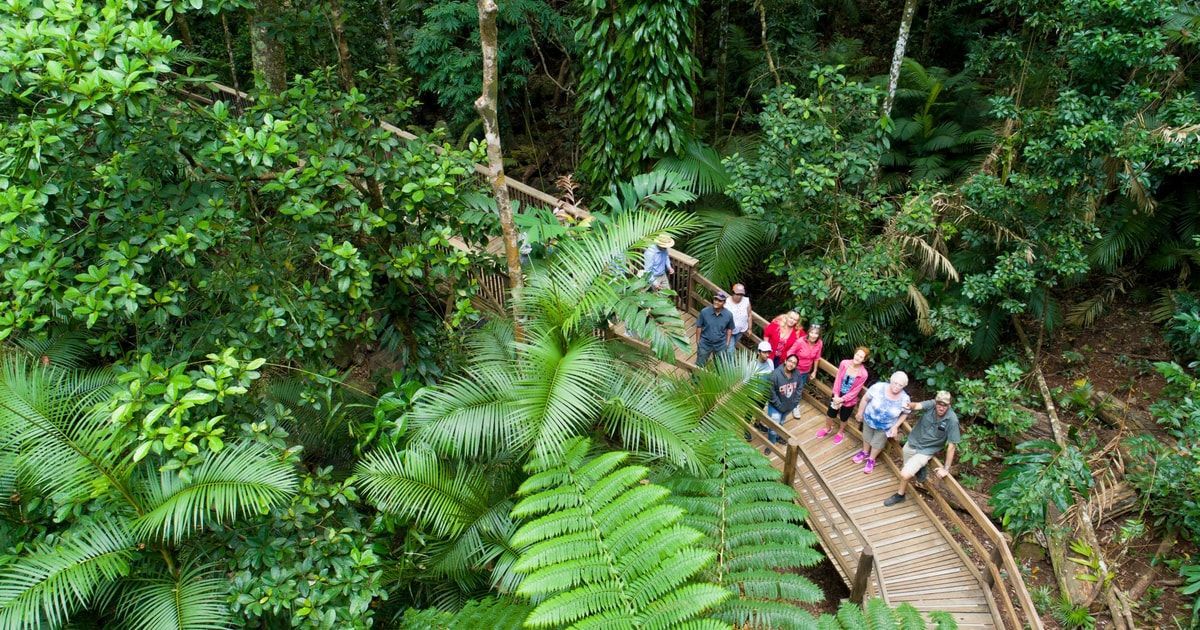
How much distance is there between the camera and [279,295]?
17.0 feet

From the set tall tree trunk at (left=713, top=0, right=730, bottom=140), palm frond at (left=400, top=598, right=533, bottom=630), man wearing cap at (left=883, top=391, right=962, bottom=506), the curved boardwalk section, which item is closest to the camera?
palm frond at (left=400, top=598, right=533, bottom=630)

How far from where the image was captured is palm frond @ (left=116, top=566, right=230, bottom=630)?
4090 millimetres

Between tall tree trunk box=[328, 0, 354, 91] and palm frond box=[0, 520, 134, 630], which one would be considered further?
tall tree trunk box=[328, 0, 354, 91]

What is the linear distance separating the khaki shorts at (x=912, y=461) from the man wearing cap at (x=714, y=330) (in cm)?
195

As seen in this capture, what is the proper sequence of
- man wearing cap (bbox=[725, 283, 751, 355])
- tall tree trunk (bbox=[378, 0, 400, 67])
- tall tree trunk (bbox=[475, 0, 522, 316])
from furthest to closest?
tall tree trunk (bbox=[378, 0, 400, 67]), man wearing cap (bbox=[725, 283, 751, 355]), tall tree trunk (bbox=[475, 0, 522, 316])

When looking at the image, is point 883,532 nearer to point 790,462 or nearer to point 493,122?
point 790,462

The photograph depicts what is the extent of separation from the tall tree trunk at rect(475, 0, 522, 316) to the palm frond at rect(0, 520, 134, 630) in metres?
2.98

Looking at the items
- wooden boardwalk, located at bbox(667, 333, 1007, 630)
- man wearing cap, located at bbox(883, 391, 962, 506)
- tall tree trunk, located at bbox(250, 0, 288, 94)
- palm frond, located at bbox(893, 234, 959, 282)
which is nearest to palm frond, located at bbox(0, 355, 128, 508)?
tall tree trunk, located at bbox(250, 0, 288, 94)

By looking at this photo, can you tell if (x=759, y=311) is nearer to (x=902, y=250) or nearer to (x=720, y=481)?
(x=902, y=250)

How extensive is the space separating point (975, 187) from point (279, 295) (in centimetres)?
742

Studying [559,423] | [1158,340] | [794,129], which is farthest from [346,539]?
[1158,340]

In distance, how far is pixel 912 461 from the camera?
6.40m

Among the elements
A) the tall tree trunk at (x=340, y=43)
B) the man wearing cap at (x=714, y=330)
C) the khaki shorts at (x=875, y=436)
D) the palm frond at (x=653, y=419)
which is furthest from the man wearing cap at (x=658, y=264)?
the tall tree trunk at (x=340, y=43)

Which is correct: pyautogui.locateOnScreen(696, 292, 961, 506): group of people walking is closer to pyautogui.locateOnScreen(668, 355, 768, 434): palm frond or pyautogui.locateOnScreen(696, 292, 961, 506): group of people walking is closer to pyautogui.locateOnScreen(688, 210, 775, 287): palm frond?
pyautogui.locateOnScreen(668, 355, 768, 434): palm frond
